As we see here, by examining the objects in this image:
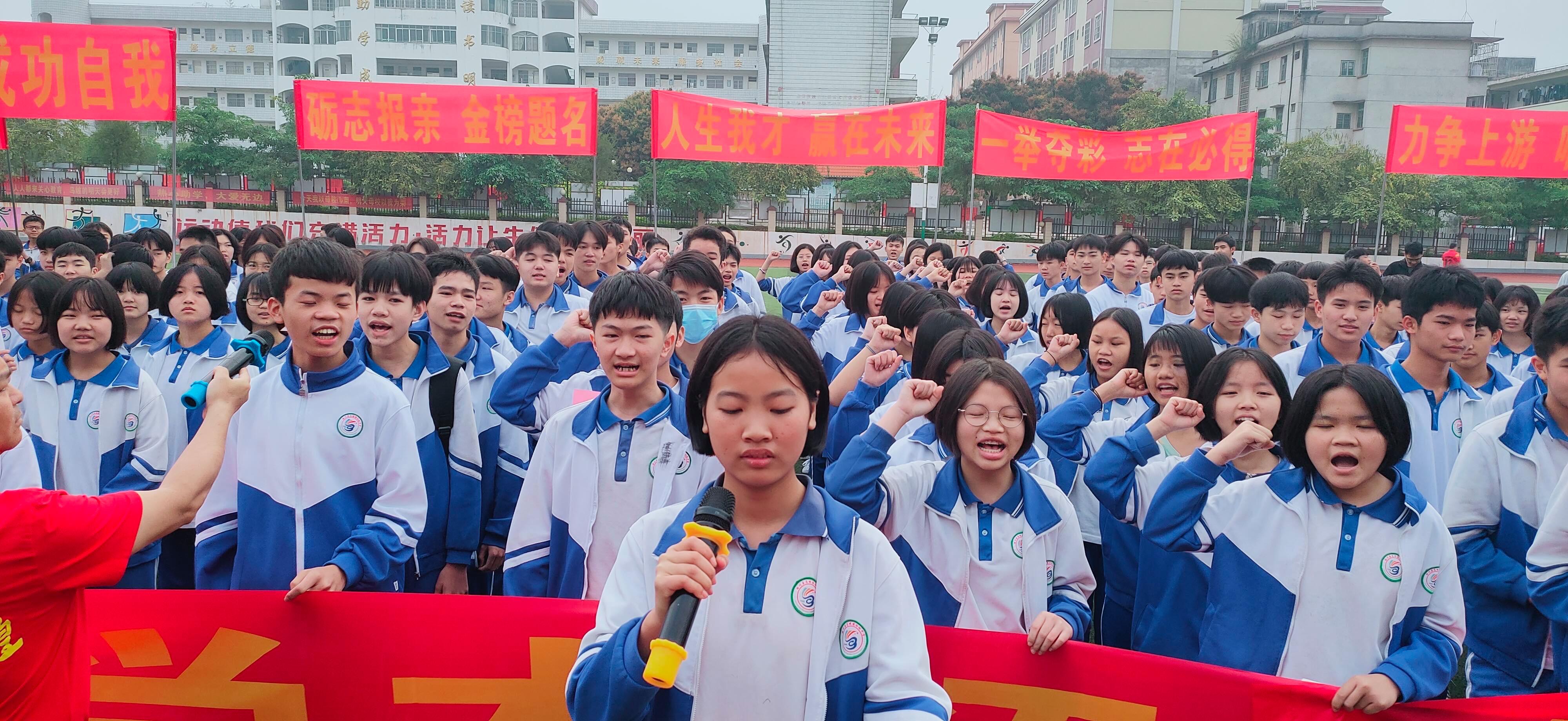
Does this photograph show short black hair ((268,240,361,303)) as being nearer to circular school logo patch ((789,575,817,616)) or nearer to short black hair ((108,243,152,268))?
circular school logo patch ((789,575,817,616))

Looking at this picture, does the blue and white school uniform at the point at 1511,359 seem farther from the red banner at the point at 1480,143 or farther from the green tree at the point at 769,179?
the green tree at the point at 769,179

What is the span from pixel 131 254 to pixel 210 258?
47.8 inches

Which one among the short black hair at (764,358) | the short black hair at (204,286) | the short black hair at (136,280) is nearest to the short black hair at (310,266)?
the short black hair at (764,358)

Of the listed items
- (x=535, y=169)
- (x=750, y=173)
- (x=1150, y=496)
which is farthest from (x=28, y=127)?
(x=1150, y=496)

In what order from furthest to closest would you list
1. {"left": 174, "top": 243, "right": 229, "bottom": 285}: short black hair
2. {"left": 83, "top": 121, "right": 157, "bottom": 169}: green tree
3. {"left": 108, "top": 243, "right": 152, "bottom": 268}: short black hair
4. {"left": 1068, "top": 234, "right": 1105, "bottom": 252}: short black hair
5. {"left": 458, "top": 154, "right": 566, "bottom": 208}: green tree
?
{"left": 83, "top": 121, "right": 157, "bottom": 169}: green tree
{"left": 458, "top": 154, "right": 566, "bottom": 208}: green tree
{"left": 1068, "top": 234, "right": 1105, "bottom": 252}: short black hair
{"left": 108, "top": 243, "right": 152, "bottom": 268}: short black hair
{"left": 174, "top": 243, "right": 229, "bottom": 285}: short black hair

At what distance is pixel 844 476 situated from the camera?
94.0 inches

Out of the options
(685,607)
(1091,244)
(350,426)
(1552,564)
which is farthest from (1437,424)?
(1091,244)

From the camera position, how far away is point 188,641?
2568mm

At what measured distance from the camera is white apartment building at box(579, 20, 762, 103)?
186 ft

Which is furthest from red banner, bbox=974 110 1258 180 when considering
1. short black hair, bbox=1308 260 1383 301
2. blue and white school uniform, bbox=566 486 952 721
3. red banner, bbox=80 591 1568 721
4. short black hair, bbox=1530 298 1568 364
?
blue and white school uniform, bbox=566 486 952 721

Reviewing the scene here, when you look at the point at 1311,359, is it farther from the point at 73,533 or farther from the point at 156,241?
the point at 156,241

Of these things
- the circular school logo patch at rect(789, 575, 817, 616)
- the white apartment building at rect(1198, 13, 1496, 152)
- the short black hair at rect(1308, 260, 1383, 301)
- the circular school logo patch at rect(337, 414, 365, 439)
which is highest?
the white apartment building at rect(1198, 13, 1496, 152)

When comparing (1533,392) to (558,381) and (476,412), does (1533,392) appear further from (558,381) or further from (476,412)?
(476,412)

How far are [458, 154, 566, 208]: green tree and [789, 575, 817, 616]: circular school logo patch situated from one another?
96.4 ft
